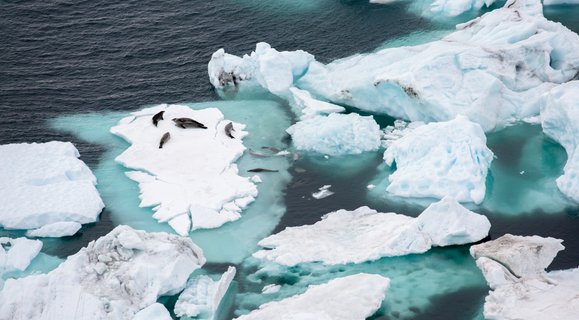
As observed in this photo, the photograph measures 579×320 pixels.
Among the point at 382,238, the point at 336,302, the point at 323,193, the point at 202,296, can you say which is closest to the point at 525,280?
the point at 382,238

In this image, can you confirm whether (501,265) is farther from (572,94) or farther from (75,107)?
(75,107)

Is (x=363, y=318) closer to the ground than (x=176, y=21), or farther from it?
closer to the ground

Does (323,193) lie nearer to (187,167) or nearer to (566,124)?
(187,167)

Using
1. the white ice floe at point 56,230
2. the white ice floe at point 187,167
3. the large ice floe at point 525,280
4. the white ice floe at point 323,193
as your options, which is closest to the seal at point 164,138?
the white ice floe at point 187,167

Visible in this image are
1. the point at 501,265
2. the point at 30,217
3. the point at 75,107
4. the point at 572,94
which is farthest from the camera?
the point at 75,107

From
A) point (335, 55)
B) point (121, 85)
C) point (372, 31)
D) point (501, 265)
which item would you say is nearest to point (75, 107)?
point (121, 85)

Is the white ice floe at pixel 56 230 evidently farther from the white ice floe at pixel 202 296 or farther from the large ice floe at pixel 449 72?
the large ice floe at pixel 449 72

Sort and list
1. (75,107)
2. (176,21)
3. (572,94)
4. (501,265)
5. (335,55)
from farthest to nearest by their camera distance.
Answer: (176,21) → (335,55) → (75,107) → (572,94) → (501,265)
